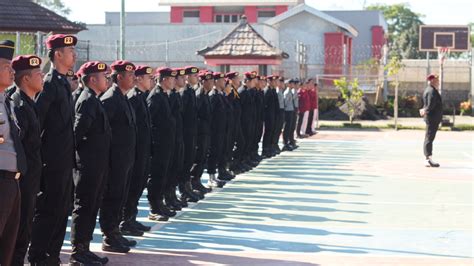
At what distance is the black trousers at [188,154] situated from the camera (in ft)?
40.8

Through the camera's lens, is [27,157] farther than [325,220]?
No

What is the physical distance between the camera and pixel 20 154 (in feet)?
21.2

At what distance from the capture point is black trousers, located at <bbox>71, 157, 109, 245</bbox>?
840cm

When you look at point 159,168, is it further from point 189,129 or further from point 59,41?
point 59,41

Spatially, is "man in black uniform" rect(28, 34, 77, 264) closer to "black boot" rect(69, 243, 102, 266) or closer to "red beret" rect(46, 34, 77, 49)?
"red beret" rect(46, 34, 77, 49)

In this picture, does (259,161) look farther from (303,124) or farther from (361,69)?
(361,69)

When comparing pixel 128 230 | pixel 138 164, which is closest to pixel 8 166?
pixel 138 164

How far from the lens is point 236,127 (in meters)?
16.3

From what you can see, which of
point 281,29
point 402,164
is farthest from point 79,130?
point 281,29

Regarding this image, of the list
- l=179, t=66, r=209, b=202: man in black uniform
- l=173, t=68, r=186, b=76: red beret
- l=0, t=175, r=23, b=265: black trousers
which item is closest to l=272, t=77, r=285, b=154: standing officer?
l=179, t=66, r=209, b=202: man in black uniform

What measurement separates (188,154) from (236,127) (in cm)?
387

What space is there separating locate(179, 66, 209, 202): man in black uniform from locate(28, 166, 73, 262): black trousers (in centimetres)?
469

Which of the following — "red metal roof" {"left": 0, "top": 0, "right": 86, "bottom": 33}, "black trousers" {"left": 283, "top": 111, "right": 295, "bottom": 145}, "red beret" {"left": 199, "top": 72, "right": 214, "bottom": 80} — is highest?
"red metal roof" {"left": 0, "top": 0, "right": 86, "bottom": 33}

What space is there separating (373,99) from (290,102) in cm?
1691
